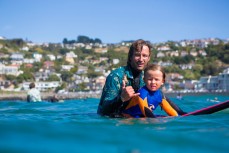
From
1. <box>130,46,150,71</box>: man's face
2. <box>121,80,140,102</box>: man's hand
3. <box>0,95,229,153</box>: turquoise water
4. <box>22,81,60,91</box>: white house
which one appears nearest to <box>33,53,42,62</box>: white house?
<box>22,81,60,91</box>: white house

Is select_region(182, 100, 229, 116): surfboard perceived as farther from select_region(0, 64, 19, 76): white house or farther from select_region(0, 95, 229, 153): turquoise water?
select_region(0, 64, 19, 76): white house

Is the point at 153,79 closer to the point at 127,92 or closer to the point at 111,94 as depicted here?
the point at 127,92

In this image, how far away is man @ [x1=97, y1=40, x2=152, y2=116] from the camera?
20.1ft

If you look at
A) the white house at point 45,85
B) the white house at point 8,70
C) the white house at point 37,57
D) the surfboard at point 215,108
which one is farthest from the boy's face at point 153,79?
the white house at point 37,57

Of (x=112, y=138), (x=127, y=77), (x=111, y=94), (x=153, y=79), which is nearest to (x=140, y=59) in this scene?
(x=127, y=77)

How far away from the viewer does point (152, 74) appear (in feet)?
18.4

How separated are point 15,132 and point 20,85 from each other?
120 metres

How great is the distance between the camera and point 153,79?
223 inches

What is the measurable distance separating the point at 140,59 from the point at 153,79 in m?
0.62

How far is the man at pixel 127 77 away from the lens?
611 cm

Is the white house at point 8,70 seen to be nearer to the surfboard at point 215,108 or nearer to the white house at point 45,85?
the white house at point 45,85

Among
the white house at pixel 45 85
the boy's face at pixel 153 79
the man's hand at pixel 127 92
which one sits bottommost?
the white house at pixel 45 85

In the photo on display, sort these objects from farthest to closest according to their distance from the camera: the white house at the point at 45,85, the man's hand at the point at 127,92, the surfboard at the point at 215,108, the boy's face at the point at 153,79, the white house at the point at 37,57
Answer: the white house at the point at 37,57 < the white house at the point at 45,85 < the surfboard at the point at 215,108 < the boy's face at the point at 153,79 < the man's hand at the point at 127,92

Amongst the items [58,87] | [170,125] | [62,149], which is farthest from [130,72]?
[58,87]
